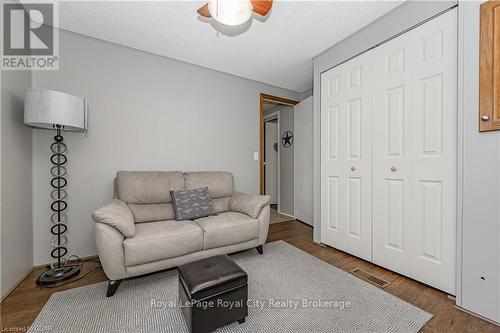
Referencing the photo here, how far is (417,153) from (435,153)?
0.13 metres

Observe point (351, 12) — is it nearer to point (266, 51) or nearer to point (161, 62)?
point (266, 51)

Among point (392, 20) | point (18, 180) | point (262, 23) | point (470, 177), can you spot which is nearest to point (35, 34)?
point (18, 180)

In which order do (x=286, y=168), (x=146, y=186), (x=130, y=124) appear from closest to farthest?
(x=146, y=186)
(x=130, y=124)
(x=286, y=168)

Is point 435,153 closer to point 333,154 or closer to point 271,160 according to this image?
point 333,154

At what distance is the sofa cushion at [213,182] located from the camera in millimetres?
2666

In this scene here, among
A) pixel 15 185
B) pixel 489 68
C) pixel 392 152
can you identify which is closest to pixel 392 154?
pixel 392 152

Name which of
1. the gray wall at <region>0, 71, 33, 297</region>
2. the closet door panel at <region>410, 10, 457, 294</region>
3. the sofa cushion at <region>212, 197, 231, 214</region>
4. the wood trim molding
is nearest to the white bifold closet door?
the closet door panel at <region>410, 10, 457, 294</region>

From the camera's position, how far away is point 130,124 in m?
2.60

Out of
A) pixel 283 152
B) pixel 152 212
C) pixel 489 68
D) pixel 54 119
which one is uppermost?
pixel 489 68

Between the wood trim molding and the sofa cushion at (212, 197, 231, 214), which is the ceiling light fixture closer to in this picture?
the wood trim molding

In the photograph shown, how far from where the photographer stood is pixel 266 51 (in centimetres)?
269

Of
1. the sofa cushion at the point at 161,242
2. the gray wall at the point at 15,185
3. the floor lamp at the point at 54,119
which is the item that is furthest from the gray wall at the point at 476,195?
the gray wall at the point at 15,185

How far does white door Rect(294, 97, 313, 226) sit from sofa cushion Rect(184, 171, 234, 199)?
1543 millimetres

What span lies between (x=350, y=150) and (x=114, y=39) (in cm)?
297
